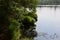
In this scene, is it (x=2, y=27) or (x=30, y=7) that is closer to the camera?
(x=2, y=27)

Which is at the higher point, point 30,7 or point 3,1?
point 3,1

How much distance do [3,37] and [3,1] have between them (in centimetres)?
167

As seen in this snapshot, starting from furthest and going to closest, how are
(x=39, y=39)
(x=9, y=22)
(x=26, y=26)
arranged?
(x=26, y=26) < (x=39, y=39) < (x=9, y=22)

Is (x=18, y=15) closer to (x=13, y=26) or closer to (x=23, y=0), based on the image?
(x=13, y=26)

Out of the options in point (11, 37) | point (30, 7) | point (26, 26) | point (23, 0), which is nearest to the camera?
point (11, 37)

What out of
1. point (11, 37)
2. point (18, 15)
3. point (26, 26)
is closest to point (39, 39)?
point (26, 26)

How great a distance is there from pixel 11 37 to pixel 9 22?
2.78 ft

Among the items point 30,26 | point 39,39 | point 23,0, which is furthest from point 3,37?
point 23,0

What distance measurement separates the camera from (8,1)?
366 inches

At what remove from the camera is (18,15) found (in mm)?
9516

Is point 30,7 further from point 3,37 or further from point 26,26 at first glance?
point 3,37

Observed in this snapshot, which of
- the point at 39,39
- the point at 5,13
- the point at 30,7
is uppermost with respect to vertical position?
the point at 5,13

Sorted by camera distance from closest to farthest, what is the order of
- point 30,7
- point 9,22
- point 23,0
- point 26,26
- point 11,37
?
point 11,37, point 9,22, point 26,26, point 23,0, point 30,7

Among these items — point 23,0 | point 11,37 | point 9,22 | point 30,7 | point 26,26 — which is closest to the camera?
point 11,37
